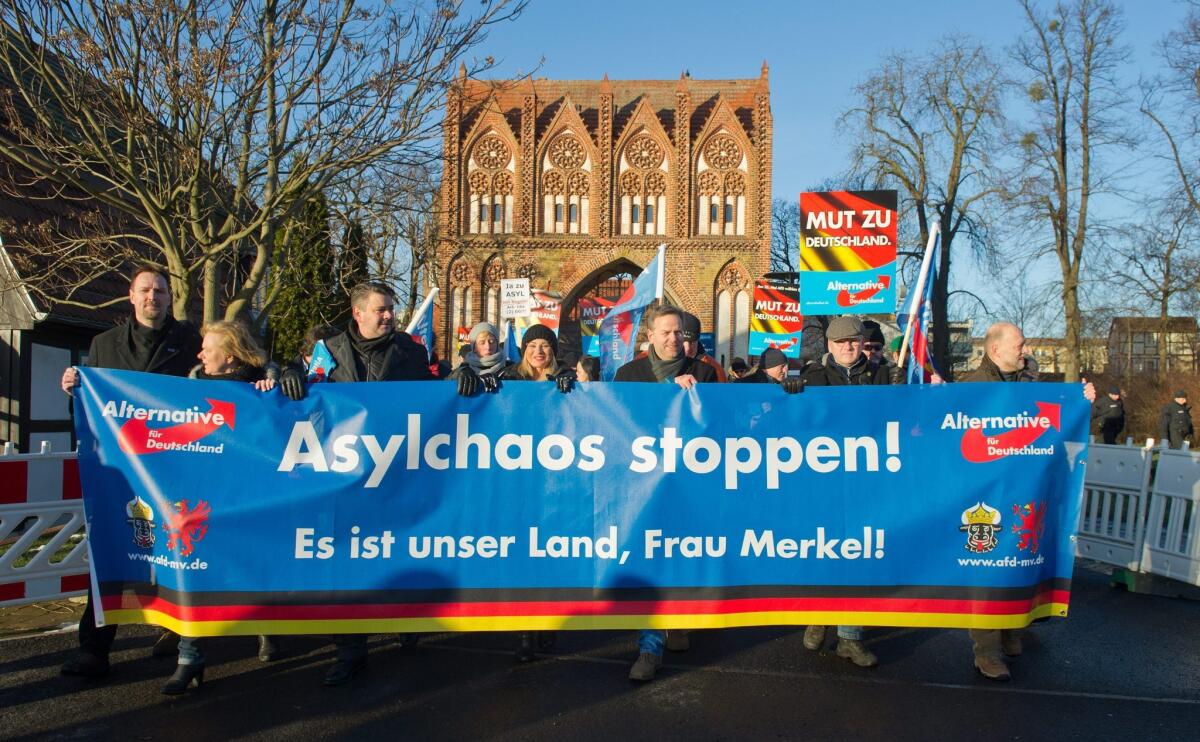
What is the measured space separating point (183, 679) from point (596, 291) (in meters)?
35.5

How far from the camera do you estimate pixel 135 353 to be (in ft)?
15.5

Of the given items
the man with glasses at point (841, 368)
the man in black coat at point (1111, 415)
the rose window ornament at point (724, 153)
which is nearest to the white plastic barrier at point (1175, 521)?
the man with glasses at point (841, 368)

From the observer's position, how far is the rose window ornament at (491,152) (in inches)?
1455

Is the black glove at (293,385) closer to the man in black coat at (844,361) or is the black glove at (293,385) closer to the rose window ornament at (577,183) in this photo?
the man in black coat at (844,361)

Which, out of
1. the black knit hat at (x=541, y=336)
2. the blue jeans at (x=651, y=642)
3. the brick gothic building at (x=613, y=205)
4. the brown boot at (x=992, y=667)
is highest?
the brick gothic building at (x=613, y=205)

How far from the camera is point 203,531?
4383 millimetres

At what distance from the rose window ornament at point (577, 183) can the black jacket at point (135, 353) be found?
109ft

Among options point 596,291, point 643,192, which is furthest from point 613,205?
point 596,291

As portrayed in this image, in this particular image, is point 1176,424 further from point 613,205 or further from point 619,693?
point 613,205

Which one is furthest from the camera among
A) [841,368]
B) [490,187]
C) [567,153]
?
[567,153]

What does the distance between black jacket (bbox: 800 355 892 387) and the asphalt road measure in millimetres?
1530

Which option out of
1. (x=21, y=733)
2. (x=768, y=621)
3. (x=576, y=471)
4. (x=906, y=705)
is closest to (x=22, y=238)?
(x=21, y=733)

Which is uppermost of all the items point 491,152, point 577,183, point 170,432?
point 491,152

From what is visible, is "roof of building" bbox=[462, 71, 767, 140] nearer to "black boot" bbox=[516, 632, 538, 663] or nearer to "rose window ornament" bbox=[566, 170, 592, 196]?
"rose window ornament" bbox=[566, 170, 592, 196]
